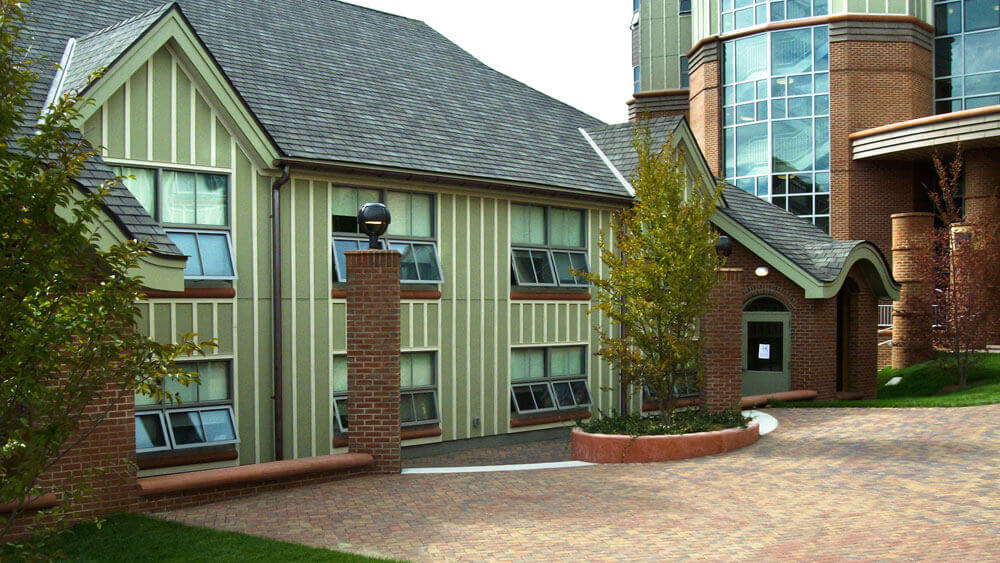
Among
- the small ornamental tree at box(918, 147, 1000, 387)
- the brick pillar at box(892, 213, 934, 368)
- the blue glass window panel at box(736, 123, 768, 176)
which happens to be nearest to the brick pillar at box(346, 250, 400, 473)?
the small ornamental tree at box(918, 147, 1000, 387)

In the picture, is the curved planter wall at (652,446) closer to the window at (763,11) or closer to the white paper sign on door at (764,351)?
the white paper sign on door at (764,351)

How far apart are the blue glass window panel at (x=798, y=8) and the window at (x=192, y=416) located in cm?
3196

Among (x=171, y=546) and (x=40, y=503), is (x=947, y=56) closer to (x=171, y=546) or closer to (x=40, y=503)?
(x=171, y=546)

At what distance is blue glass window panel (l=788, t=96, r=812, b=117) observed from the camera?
39.2 m

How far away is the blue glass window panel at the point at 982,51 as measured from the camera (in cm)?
3753

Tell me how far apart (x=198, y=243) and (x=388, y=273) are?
3157 millimetres

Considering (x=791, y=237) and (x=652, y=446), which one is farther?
(x=791, y=237)

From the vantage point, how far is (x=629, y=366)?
15.4m

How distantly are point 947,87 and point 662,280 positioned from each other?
29.7 meters

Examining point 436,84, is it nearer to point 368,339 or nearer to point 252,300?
point 252,300

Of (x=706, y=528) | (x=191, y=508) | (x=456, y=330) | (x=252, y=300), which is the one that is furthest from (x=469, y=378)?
(x=706, y=528)

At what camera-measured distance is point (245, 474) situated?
11.5 metres

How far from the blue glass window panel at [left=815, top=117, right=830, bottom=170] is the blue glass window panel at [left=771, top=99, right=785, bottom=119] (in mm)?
1585

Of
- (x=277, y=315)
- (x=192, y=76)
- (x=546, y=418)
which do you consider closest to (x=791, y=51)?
(x=546, y=418)
